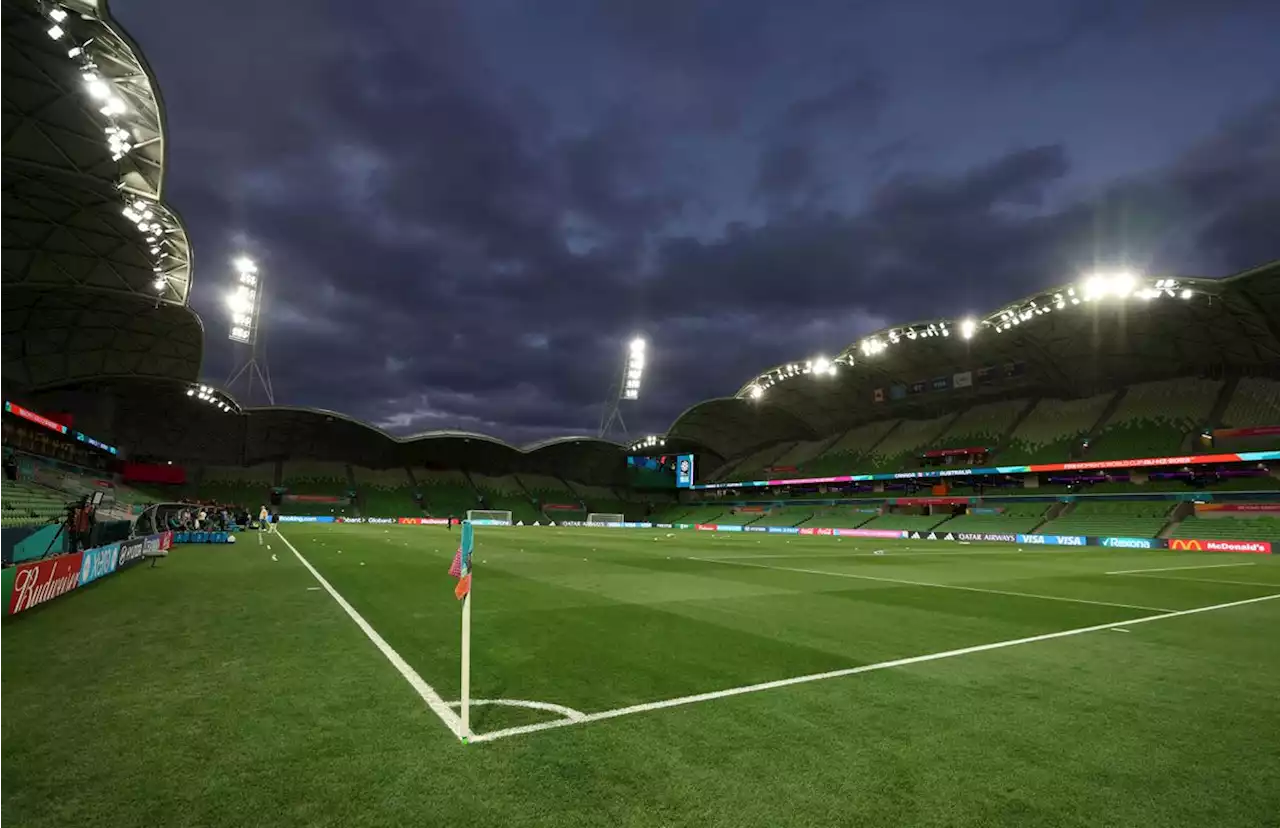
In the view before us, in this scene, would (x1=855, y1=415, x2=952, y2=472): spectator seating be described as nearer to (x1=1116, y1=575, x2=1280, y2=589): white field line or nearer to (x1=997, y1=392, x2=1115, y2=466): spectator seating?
(x1=997, y1=392, x2=1115, y2=466): spectator seating

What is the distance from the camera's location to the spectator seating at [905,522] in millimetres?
62000

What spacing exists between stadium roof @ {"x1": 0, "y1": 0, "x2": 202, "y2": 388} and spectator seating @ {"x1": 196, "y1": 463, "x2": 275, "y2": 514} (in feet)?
120

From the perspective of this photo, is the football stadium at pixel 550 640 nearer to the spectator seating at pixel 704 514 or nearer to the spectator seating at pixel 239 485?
the spectator seating at pixel 239 485

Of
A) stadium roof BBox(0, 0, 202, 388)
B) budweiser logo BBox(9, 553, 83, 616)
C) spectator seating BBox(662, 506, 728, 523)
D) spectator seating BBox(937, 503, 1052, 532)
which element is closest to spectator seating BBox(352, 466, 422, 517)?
spectator seating BBox(662, 506, 728, 523)

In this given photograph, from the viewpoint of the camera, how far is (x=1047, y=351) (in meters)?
60.2

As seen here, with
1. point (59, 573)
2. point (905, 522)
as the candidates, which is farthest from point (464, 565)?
point (905, 522)

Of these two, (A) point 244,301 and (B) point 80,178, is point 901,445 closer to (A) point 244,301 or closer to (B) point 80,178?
(A) point 244,301

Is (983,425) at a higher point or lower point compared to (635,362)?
lower

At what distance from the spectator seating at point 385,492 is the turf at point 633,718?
74705 mm

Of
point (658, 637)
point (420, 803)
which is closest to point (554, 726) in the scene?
point (420, 803)

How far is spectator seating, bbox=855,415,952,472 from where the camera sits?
244 ft

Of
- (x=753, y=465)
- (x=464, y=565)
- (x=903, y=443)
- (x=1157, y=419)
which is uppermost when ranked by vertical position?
(x=1157, y=419)

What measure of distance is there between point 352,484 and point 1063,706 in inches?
3626

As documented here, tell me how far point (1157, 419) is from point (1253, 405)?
676 centimetres
